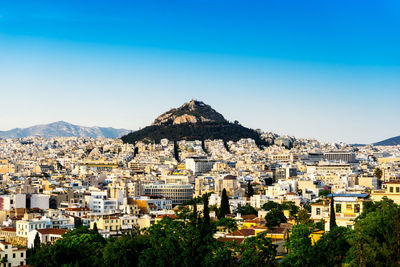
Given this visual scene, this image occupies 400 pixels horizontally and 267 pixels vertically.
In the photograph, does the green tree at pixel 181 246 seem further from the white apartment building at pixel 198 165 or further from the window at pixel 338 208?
the white apartment building at pixel 198 165

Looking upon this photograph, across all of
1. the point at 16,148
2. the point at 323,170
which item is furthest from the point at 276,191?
the point at 16,148

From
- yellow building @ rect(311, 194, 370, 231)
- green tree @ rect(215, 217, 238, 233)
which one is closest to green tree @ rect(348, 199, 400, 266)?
yellow building @ rect(311, 194, 370, 231)

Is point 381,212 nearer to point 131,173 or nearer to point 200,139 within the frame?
point 131,173

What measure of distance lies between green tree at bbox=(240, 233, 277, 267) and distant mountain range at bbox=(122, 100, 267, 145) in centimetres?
12034

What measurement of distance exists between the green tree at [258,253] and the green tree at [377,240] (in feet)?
9.40

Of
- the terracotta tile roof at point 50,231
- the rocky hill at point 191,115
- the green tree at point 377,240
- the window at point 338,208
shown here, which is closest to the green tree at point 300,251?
the green tree at point 377,240

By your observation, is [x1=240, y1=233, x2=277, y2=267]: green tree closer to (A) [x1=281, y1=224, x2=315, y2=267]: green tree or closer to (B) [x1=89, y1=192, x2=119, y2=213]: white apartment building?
(A) [x1=281, y1=224, x2=315, y2=267]: green tree

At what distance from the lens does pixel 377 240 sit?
23.7 metres

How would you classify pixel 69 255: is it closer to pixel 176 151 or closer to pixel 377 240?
pixel 377 240

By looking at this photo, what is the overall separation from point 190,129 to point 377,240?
127185mm

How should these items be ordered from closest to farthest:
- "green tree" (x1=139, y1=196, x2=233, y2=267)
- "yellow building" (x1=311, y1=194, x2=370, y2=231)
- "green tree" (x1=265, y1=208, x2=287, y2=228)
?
Result: "green tree" (x1=139, y1=196, x2=233, y2=267), "yellow building" (x1=311, y1=194, x2=370, y2=231), "green tree" (x1=265, y1=208, x2=287, y2=228)

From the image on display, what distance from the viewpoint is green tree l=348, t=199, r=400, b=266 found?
22.4 metres

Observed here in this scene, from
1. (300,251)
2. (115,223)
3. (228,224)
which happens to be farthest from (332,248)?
(115,223)

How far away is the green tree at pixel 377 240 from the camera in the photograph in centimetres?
2238
